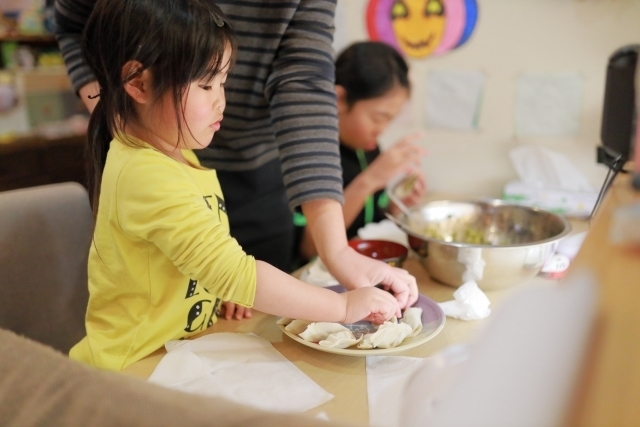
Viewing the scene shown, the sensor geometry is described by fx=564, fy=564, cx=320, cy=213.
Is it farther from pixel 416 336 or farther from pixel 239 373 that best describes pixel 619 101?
pixel 239 373

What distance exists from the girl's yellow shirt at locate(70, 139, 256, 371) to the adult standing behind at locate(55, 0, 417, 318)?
0.14 metres

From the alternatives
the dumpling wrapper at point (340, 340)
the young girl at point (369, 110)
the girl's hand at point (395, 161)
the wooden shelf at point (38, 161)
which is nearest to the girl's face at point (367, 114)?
the young girl at point (369, 110)

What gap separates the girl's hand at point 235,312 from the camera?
892mm

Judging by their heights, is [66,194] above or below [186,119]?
below

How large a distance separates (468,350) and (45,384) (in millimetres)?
310

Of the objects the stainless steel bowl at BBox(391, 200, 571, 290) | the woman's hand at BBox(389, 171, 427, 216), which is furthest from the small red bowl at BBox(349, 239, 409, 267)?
the woman's hand at BBox(389, 171, 427, 216)

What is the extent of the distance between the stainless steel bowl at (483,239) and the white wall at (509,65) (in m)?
0.53

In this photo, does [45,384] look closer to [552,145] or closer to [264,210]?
[264,210]

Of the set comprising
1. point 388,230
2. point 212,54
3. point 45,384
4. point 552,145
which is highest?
point 212,54

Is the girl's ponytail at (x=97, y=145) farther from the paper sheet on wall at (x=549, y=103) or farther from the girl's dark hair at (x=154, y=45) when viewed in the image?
the paper sheet on wall at (x=549, y=103)

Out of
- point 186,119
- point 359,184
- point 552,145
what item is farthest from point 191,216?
point 552,145

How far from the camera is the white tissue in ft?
5.15

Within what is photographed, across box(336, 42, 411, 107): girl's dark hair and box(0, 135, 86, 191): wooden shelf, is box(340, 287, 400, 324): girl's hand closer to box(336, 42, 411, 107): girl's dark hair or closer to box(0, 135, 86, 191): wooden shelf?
box(336, 42, 411, 107): girl's dark hair

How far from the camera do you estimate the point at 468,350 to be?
40cm
